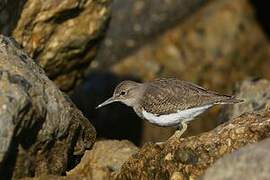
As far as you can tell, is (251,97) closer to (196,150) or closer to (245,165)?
(196,150)

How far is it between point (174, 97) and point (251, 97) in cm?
114

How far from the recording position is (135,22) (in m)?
14.2

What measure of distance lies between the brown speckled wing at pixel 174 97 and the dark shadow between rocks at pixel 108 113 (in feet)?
12.2

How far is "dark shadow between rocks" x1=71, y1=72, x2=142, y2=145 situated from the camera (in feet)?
44.9

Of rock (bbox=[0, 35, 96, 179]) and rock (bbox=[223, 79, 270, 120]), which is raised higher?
rock (bbox=[0, 35, 96, 179])

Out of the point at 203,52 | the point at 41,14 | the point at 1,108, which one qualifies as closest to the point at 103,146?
the point at 41,14

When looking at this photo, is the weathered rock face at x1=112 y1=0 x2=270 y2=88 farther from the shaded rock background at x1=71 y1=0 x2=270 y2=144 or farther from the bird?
the bird

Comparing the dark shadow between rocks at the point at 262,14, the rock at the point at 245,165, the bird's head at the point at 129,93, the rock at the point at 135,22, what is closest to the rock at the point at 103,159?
the bird's head at the point at 129,93

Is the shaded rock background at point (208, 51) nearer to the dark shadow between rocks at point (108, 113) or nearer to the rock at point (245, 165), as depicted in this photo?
the dark shadow between rocks at point (108, 113)

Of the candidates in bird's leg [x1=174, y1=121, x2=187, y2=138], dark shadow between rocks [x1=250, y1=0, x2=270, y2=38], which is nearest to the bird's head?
bird's leg [x1=174, y1=121, x2=187, y2=138]

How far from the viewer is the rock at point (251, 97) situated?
9.95 meters

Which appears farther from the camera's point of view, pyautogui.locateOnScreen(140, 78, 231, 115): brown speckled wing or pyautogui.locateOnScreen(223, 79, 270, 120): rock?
pyautogui.locateOnScreen(223, 79, 270, 120): rock

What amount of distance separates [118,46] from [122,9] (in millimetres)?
731

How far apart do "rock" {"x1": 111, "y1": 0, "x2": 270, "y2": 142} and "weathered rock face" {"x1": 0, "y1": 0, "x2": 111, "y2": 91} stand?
3.47 m
